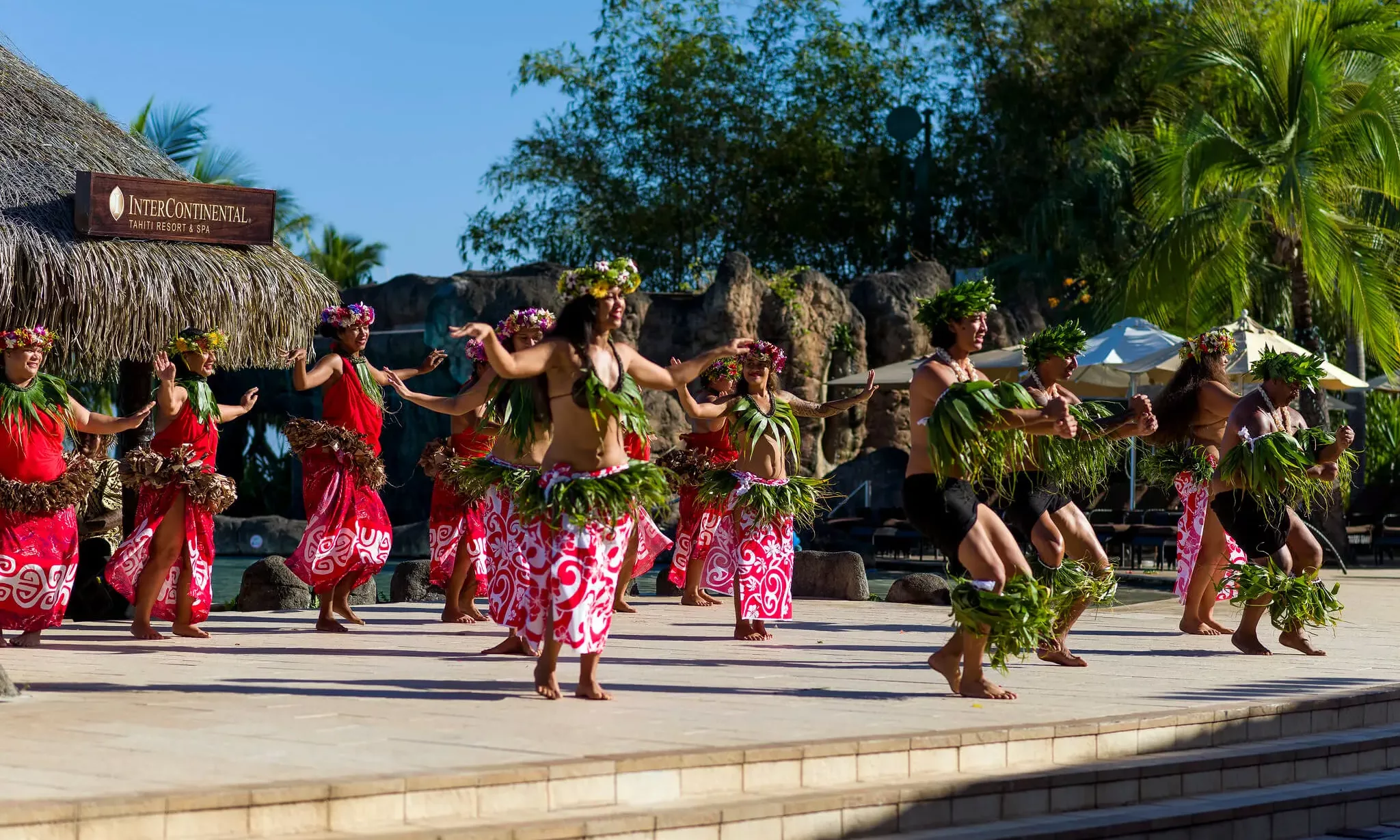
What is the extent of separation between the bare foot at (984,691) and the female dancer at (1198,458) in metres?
2.66

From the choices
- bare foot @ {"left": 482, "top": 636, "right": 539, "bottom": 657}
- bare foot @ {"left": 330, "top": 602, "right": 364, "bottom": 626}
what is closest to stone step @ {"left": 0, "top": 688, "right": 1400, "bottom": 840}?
bare foot @ {"left": 482, "top": 636, "right": 539, "bottom": 657}

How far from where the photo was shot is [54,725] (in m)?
5.35

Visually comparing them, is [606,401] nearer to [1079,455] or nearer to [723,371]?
[1079,455]

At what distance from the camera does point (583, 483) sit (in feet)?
19.5

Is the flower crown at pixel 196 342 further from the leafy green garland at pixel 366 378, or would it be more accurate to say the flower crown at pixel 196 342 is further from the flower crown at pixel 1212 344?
the flower crown at pixel 1212 344

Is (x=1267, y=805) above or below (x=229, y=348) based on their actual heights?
below

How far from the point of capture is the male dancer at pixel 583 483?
19.6 feet

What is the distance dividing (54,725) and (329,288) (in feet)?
21.6

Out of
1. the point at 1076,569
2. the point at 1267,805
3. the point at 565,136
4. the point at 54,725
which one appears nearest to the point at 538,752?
the point at 54,725

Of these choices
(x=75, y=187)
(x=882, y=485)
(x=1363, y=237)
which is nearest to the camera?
(x=75, y=187)

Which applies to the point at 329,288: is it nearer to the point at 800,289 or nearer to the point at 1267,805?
the point at 1267,805

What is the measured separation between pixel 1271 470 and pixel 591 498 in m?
3.53

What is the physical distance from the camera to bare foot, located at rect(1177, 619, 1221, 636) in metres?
9.13

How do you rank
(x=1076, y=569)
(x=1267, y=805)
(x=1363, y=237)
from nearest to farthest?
(x=1267, y=805)
(x=1076, y=569)
(x=1363, y=237)
